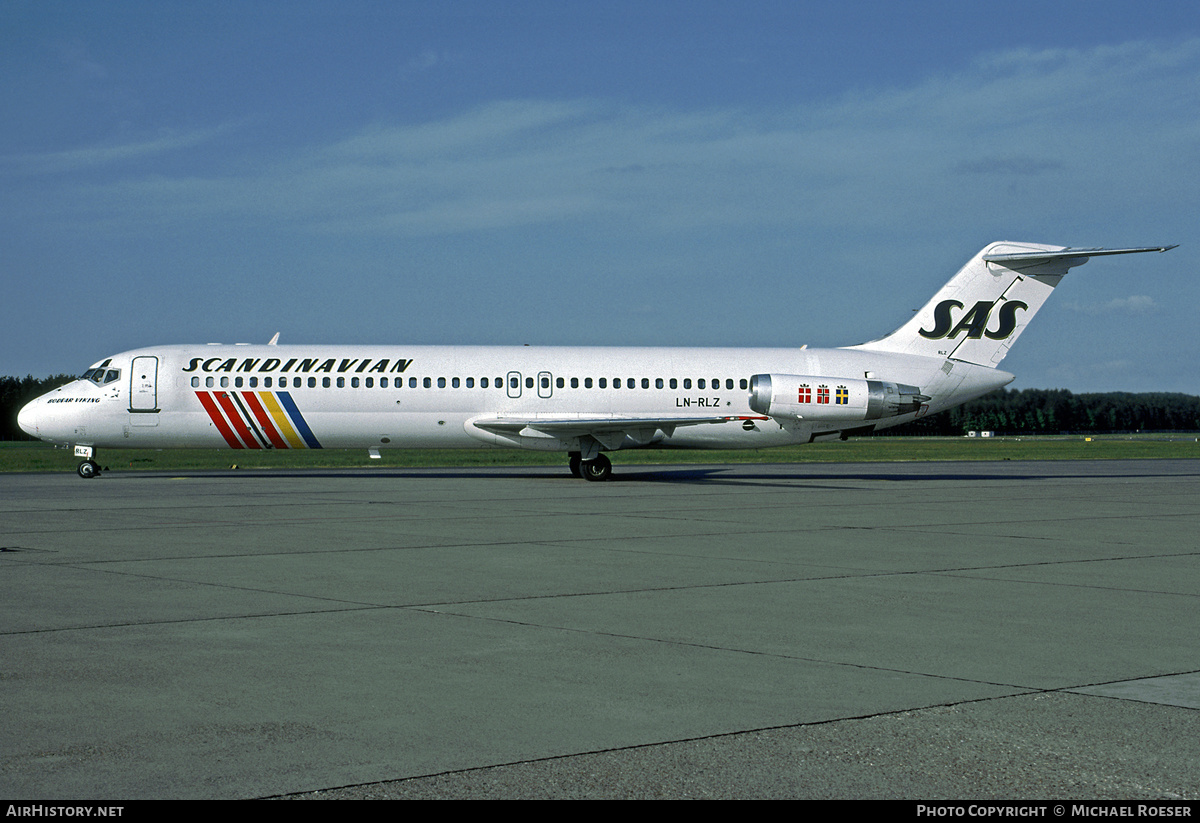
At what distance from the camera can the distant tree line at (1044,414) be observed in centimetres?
13062

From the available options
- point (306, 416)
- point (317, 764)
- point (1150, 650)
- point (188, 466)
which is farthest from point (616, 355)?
point (317, 764)

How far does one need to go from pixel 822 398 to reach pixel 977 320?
5499 millimetres

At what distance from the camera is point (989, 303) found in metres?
32.5

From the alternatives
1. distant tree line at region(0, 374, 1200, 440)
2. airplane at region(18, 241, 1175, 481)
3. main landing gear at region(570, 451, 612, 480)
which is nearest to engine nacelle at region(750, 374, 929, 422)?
airplane at region(18, 241, 1175, 481)

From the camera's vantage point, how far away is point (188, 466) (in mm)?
41938

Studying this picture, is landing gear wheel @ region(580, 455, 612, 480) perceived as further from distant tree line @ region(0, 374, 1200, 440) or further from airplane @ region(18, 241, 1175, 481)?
distant tree line @ region(0, 374, 1200, 440)

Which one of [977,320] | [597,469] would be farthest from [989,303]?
[597,469]

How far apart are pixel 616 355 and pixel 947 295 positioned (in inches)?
378

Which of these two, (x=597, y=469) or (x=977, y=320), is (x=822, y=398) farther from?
(x=597, y=469)

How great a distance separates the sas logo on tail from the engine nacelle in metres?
2.70

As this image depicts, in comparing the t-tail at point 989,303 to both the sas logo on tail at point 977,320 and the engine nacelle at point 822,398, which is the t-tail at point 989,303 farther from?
the engine nacelle at point 822,398

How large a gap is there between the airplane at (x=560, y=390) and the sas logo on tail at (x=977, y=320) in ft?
0.13

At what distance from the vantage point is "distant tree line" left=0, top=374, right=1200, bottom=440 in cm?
13062

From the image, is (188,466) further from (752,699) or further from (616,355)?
(752,699)
